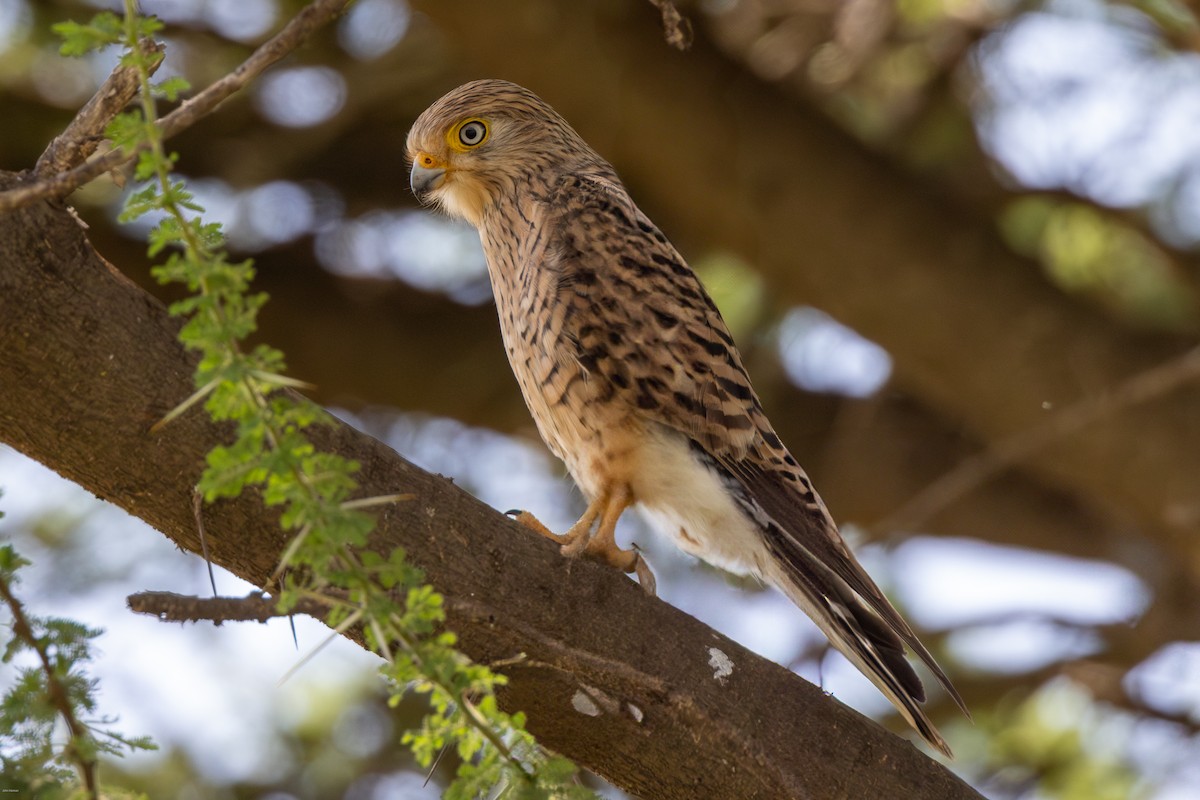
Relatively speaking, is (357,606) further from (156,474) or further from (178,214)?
(156,474)

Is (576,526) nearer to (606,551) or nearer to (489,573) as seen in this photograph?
(606,551)

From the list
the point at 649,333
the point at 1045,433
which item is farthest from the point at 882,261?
the point at 649,333

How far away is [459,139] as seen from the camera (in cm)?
416

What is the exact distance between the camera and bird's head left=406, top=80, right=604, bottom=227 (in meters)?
4.12

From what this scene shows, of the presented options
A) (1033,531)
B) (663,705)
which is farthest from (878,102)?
(663,705)

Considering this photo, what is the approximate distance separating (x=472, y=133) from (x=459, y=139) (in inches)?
1.8

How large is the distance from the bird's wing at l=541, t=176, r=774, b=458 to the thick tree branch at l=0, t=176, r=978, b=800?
28.8 inches

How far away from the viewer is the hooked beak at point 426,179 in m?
4.11

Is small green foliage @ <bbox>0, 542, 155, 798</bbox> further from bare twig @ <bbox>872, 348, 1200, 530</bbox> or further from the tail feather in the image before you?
bare twig @ <bbox>872, 348, 1200, 530</bbox>

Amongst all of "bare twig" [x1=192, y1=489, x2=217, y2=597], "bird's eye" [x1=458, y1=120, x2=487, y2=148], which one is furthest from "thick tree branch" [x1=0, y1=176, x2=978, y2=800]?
"bird's eye" [x1=458, y1=120, x2=487, y2=148]

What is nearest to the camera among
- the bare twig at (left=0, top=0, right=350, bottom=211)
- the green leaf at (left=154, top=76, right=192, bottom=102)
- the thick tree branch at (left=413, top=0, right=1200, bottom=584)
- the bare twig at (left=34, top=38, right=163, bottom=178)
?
the green leaf at (left=154, top=76, right=192, bottom=102)

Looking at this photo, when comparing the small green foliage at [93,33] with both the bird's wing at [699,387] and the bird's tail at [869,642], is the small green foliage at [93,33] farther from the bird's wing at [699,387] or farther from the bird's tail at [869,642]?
the bird's tail at [869,642]

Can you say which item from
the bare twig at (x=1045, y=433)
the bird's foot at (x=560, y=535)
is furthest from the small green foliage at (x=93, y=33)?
the bare twig at (x=1045, y=433)

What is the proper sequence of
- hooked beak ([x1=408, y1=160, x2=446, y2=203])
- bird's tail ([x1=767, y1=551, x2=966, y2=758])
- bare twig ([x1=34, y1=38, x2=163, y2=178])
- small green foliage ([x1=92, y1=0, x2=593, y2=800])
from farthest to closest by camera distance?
hooked beak ([x1=408, y1=160, x2=446, y2=203])
bird's tail ([x1=767, y1=551, x2=966, y2=758])
bare twig ([x1=34, y1=38, x2=163, y2=178])
small green foliage ([x1=92, y1=0, x2=593, y2=800])
